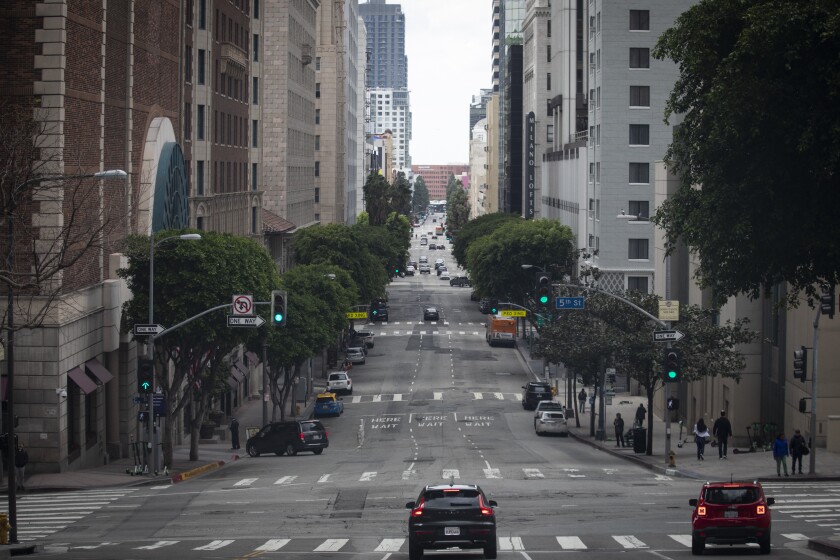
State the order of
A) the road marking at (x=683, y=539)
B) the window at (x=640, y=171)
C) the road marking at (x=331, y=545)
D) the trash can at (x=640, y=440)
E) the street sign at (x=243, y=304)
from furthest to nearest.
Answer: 1. the window at (x=640, y=171)
2. the trash can at (x=640, y=440)
3. the street sign at (x=243, y=304)
4. the road marking at (x=683, y=539)
5. the road marking at (x=331, y=545)

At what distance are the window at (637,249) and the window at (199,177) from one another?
42902 mm

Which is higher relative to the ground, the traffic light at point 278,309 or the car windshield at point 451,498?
the traffic light at point 278,309

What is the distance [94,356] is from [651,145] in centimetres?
6600

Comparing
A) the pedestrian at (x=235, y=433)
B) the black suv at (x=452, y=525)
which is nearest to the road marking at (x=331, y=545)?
the black suv at (x=452, y=525)

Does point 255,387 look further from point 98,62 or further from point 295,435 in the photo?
point 98,62

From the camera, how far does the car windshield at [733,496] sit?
2955 centimetres

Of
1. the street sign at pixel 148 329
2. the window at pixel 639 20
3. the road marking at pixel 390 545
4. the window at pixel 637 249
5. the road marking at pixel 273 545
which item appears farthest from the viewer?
the window at pixel 637 249

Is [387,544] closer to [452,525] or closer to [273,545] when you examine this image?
[273,545]

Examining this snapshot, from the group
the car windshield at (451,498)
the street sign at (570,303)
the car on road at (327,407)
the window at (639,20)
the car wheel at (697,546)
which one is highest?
the window at (639,20)

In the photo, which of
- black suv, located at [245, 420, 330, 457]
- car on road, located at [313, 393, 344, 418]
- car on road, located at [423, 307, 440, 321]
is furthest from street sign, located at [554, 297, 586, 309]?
car on road, located at [423, 307, 440, 321]

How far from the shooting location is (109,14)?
58094mm

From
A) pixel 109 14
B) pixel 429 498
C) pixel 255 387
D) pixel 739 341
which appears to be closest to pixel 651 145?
pixel 255 387

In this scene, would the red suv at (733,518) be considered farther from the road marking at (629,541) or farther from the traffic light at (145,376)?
the traffic light at (145,376)

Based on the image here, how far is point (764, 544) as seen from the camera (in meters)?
29.7
